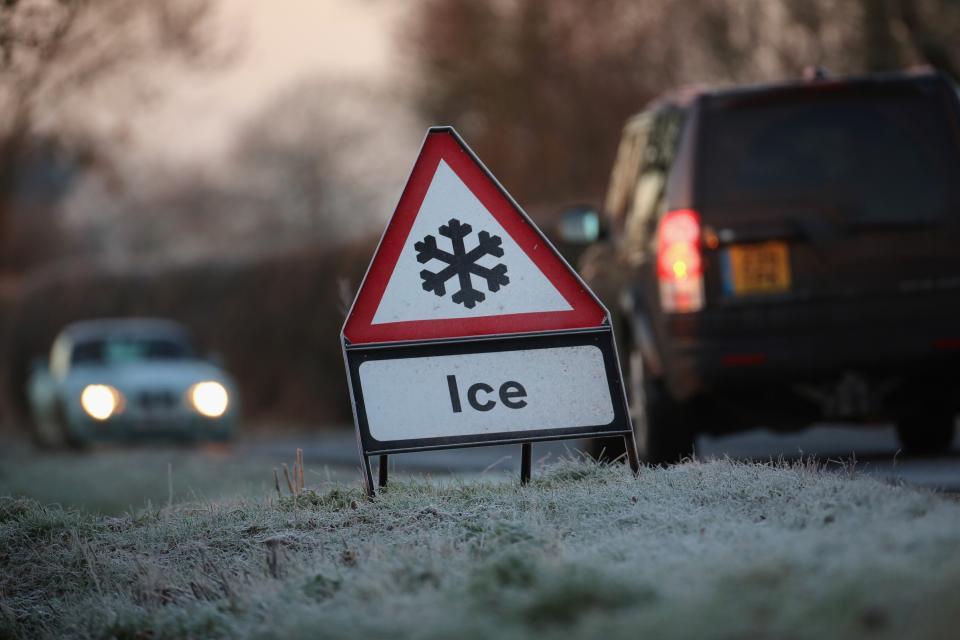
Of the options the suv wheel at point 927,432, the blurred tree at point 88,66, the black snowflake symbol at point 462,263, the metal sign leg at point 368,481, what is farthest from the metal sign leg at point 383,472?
the blurred tree at point 88,66

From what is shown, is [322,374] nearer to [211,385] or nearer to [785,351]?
[211,385]

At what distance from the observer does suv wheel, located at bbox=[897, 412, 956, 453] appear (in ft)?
35.8

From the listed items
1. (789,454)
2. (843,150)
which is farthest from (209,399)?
(843,150)

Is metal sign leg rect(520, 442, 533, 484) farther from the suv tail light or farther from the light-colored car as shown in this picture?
the light-colored car

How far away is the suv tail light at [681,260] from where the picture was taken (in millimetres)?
9062

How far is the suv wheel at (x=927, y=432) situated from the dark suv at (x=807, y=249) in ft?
4.53

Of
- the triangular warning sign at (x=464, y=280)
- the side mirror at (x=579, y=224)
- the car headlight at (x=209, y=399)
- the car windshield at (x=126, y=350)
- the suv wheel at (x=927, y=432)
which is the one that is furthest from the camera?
the car windshield at (x=126, y=350)

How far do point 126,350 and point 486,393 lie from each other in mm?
16411

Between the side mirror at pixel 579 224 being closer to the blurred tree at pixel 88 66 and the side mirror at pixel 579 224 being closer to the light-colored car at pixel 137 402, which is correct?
the light-colored car at pixel 137 402

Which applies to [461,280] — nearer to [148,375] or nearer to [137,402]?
[137,402]

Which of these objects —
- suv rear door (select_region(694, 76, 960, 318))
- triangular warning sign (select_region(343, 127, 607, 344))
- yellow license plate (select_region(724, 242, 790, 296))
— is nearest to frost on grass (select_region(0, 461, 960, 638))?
triangular warning sign (select_region(343, 127, 607, 344))

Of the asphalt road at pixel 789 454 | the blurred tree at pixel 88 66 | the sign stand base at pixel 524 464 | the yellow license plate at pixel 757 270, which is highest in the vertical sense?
the blurred tree at pixel 88 66

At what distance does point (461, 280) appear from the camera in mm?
6355

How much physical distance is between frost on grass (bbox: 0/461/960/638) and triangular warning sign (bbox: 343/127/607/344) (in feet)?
2.04
